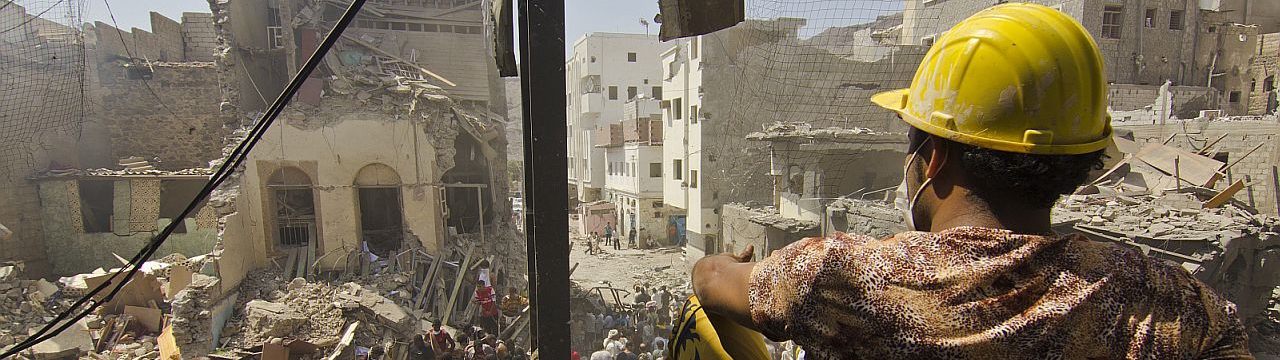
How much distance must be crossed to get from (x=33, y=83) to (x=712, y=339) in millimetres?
16651

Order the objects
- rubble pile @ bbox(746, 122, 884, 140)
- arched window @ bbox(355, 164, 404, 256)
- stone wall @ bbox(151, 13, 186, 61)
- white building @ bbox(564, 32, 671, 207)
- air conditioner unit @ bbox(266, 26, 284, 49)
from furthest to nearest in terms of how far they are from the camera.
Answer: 1. white building @ bbox(564, 32, 671, 207)
2. stone wall @ bbox(151, 13, 186, 61)
3. air conditioner unit @ bbox(266, 26, 284, 49)
4. rubble pile @ bbox(746, 122, 884, 140)
5. arched window @ bbox(355, 164, 404, 256)

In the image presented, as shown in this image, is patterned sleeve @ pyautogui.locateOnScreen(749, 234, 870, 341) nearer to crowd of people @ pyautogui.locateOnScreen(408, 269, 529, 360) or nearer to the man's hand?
the man's hand

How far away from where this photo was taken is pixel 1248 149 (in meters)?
12.7

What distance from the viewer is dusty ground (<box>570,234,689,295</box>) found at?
19.1 metres

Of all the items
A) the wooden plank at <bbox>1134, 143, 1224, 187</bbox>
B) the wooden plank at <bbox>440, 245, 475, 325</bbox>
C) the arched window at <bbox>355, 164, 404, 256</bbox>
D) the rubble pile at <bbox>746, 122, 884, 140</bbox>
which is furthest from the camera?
the rubble pile at <bbox>746, 122, 884, 140</bbox>

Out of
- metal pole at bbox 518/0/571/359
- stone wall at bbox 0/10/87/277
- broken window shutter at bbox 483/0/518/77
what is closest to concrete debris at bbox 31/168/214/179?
stone wall at bbox 0/10/87/277

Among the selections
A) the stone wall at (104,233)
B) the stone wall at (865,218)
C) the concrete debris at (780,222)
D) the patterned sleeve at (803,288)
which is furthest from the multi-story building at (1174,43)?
the stone wall at (104,233)

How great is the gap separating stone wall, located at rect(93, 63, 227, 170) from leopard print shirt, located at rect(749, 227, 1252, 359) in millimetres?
21753

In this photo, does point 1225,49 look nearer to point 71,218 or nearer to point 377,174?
point 377,174

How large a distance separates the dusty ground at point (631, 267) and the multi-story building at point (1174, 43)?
16.4 m

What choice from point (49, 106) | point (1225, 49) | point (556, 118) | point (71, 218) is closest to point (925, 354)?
point (556, 118)

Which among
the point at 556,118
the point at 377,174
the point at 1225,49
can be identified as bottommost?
the point at 377,174

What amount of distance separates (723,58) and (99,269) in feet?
65.5

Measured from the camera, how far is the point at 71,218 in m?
14.0
